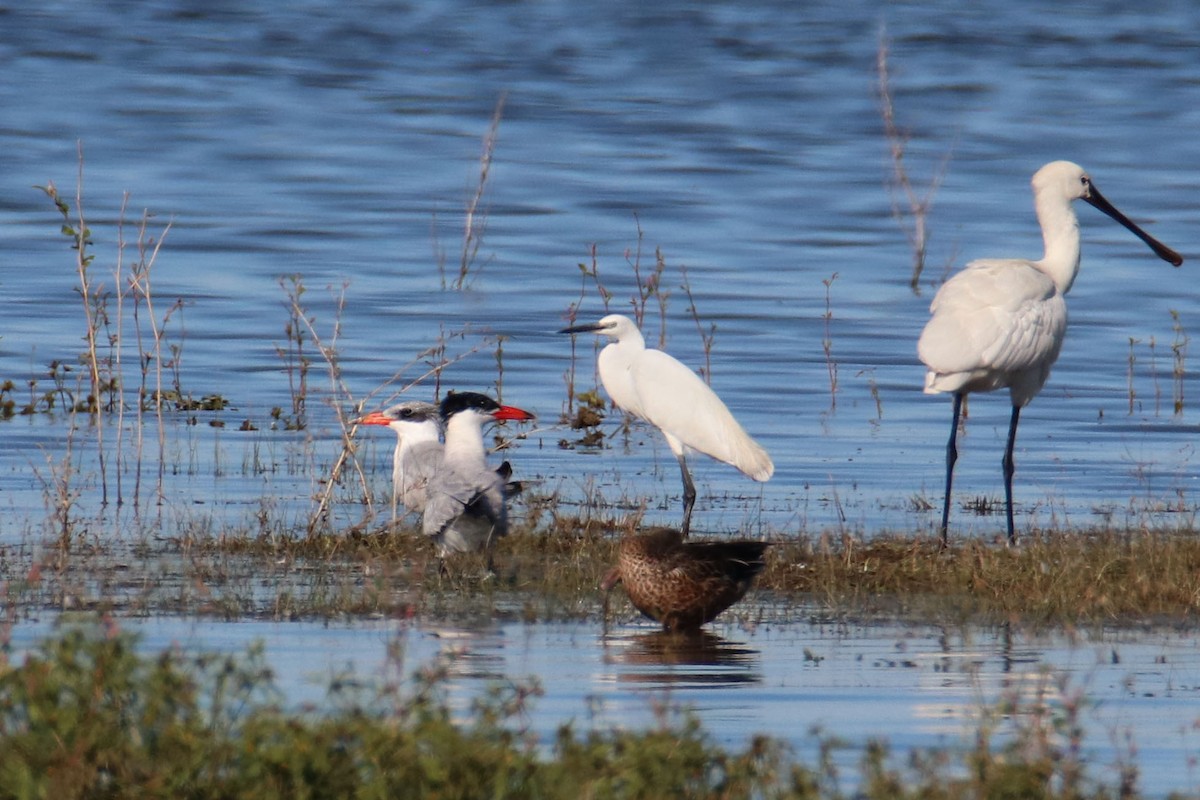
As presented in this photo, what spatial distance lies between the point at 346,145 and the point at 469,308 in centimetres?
1295

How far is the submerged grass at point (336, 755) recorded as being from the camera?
5.57 metres

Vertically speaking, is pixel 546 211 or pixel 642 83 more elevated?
pixel 642 83

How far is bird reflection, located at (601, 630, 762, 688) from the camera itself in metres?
8.23

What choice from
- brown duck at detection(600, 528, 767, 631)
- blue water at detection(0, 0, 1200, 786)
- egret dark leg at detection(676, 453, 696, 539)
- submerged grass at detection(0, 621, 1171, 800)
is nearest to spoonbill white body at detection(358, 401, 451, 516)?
blue water at detection(0, 0, 1200, 786)

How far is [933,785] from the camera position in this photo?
588cm

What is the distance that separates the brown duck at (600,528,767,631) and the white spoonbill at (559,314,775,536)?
2919 millimetres

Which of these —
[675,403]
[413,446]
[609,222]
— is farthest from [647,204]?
[413,446]

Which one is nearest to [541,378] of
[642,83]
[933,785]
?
[933,785]

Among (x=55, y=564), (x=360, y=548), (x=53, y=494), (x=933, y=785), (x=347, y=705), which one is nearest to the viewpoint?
(x=933, y=785)

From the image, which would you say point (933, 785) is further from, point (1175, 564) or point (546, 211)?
point (546, 211)

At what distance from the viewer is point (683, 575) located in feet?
29.5

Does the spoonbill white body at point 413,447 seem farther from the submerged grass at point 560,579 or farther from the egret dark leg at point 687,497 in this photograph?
the egret dark leg at point 687,497

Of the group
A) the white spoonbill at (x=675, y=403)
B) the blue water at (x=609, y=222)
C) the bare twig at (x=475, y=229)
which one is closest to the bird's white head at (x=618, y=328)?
the white spoonbill at (x=675, y=403)

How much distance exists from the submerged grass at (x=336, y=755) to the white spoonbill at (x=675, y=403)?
6.30m
